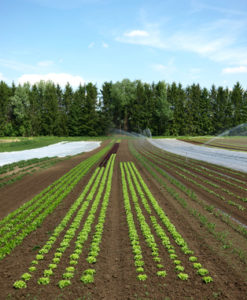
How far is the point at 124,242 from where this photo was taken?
9.82 meters

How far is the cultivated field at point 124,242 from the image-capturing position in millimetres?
7133

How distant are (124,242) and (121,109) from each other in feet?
302

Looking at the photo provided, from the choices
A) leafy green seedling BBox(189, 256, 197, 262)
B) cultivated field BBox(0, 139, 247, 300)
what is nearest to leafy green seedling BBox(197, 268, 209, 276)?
cultivated field BBox(0, 139, 247, 300)

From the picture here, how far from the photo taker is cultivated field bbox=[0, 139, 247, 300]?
713 centimetres

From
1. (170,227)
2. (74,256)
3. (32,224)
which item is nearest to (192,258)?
(170,227)

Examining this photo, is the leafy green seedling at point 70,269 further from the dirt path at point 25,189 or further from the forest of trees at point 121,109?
the forest of trees at point 121,109

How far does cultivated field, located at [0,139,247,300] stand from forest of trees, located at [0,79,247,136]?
72627 mm

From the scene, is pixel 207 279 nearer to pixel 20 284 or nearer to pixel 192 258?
pixel 192 258

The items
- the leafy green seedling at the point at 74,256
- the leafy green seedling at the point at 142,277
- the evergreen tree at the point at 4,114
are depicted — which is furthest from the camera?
the evergreen tree at the point at 4,114

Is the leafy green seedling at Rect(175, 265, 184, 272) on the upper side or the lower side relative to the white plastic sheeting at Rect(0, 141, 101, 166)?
lower

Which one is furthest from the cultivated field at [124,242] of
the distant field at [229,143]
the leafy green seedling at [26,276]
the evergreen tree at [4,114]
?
the evergreen tree at [4,114]

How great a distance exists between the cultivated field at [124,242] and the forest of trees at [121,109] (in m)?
72.6

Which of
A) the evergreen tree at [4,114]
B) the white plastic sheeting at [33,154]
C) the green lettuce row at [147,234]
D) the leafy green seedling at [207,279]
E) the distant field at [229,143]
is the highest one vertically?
the evergreen tree at [4,114]

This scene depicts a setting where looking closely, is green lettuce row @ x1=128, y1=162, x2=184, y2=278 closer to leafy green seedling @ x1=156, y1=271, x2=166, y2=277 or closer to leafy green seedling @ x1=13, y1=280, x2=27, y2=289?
leafy green seedling @ x1=156, y1=271, x2=166, y2=277
